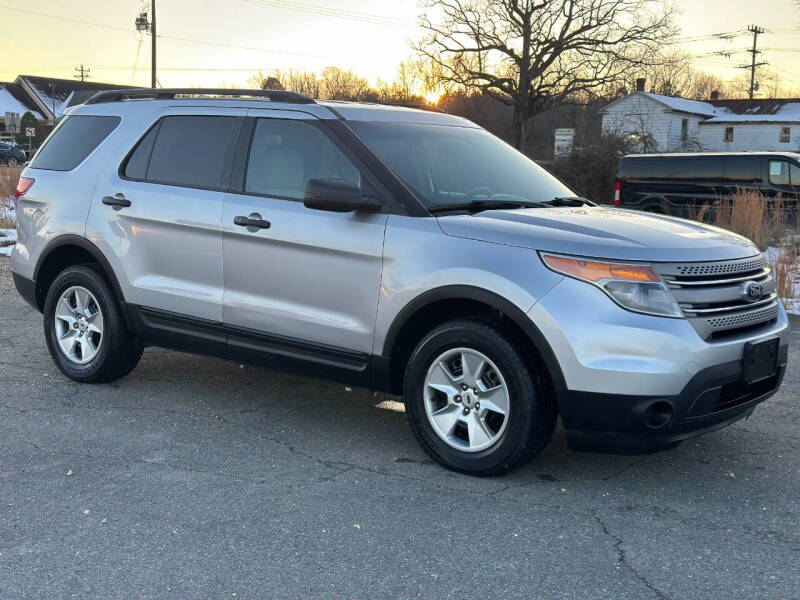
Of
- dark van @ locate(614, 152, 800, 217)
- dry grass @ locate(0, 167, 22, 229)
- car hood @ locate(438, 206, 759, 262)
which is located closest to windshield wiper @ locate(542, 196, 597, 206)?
car hood @ locate(438, 206, 759, 262)

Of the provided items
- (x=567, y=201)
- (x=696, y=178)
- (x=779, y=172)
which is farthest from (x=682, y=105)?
(x=567, y=201)

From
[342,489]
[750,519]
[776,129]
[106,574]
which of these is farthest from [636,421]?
[776,129]

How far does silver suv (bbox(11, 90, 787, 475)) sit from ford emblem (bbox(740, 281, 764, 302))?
12 mm

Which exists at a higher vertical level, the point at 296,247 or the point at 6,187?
the point at 6,187

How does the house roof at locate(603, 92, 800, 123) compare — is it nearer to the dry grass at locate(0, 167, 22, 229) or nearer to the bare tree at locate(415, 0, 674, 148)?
the bare tree at locate(415, 0, 674, 148)

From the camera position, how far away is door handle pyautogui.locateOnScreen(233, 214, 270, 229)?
497 cm

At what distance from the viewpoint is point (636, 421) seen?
13.0ft

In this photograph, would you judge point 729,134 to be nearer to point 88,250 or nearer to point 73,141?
point 73,141

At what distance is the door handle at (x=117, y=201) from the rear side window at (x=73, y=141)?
19.7 inches

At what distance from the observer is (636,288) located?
3.97 meters

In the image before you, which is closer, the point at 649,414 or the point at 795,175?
the point at 649,414

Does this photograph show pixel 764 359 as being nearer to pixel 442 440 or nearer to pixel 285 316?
pixel 442 440

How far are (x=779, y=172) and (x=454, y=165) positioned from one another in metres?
15.7

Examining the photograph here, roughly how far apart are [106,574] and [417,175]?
2585mm
